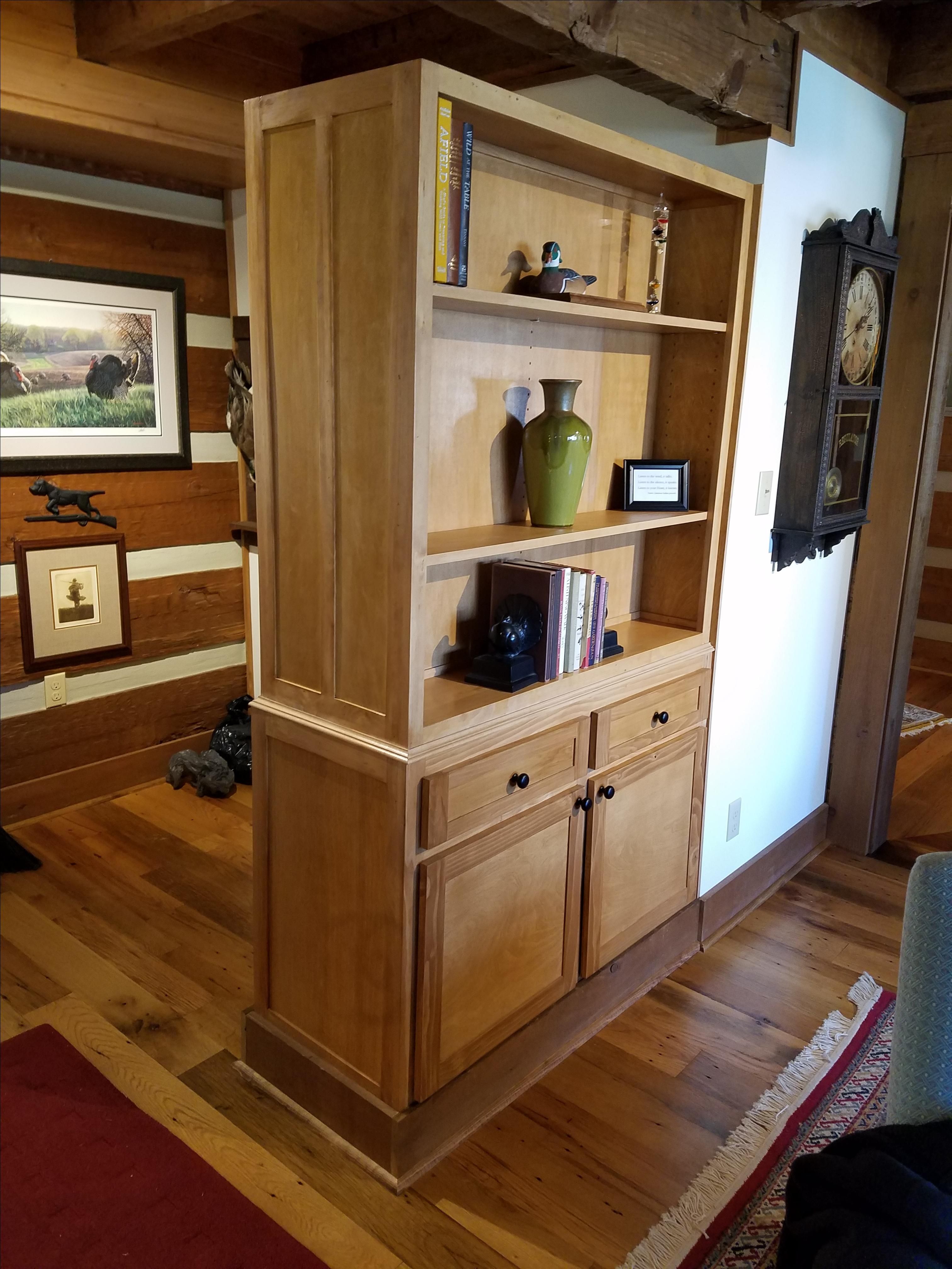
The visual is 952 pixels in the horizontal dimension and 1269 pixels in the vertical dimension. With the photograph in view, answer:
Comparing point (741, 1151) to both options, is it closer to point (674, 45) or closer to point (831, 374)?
point (831, 374)

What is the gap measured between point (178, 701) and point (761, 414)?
2.43 metres

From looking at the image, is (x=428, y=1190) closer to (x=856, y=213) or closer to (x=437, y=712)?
(x=437, y=712)

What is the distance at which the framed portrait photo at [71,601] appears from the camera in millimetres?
3314

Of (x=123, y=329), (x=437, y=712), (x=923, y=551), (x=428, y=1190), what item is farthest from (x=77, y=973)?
(x=923, y=551)

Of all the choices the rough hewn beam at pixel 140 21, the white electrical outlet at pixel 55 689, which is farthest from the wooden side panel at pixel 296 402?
the white electrical outlet at pixel 55 689

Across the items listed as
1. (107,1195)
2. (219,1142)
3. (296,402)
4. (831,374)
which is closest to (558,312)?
(296,402)

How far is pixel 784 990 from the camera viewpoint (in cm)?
264

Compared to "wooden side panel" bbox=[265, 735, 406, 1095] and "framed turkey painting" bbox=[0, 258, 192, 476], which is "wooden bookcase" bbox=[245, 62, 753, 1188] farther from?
"framed turkey painting" bbox=[0, 258, 192, 476]

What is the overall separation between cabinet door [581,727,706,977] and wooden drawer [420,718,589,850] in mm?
139

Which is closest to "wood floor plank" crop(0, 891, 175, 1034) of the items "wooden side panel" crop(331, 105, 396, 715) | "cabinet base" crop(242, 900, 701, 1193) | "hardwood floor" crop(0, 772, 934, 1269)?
"hardwood floor" crop(0, 772, 934, 1269)

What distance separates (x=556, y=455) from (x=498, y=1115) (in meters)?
Result: 1.45

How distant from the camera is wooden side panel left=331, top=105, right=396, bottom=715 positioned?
168 cm

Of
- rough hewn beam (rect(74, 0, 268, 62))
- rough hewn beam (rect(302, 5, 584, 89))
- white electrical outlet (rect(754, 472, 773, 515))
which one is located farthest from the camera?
white electrical outlet (rect(754, 472, 773, 515))

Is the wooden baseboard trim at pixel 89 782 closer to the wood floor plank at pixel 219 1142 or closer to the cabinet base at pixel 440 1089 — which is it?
the wood floor plank at pixel 219 1142
